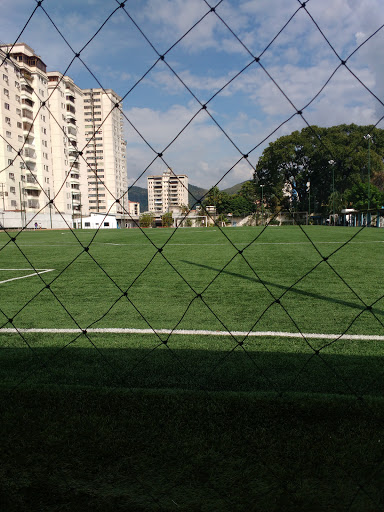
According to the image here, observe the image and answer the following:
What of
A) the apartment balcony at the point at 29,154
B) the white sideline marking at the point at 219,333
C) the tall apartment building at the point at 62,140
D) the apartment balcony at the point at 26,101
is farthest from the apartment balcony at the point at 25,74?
the white sideline marking at the point at 219,333

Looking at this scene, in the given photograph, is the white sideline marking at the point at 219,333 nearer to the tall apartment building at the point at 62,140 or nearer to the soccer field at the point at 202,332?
the soccer field at the point at 202,332

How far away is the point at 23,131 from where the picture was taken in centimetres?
5222

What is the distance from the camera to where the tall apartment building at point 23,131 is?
47844mm

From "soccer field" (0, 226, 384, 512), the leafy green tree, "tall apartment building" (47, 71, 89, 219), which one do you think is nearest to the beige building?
"tall apartment building" (47, 71, 89, 219)

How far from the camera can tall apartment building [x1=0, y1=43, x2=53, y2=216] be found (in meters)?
47.8

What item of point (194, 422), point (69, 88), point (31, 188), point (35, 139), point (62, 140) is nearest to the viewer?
point (194, 422)

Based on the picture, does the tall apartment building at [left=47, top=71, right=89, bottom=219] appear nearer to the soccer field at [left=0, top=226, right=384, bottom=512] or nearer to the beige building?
the beige building

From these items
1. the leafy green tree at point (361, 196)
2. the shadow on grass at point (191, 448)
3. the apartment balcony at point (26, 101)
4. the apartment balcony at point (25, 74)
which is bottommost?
the shadow on grass at point (191, 448)

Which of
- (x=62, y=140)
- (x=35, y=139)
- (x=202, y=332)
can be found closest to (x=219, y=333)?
(x=202, y=332)

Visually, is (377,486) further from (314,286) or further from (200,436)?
(314,286)

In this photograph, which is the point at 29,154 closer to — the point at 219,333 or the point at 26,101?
the point at 26,101

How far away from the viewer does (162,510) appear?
1416 millimetres

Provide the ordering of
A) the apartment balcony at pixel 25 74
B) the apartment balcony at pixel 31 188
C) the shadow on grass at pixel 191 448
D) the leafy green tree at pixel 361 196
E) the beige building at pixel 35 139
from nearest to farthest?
the shadow on grass at pixel 191 448 < the leafy green tree at pixel 361 196 < the beige building at pixel 35 139 < the apartment balcony at pixel 25 74 < the apartment balcony at pixel 31 188

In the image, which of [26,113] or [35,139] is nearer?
[26,113]
